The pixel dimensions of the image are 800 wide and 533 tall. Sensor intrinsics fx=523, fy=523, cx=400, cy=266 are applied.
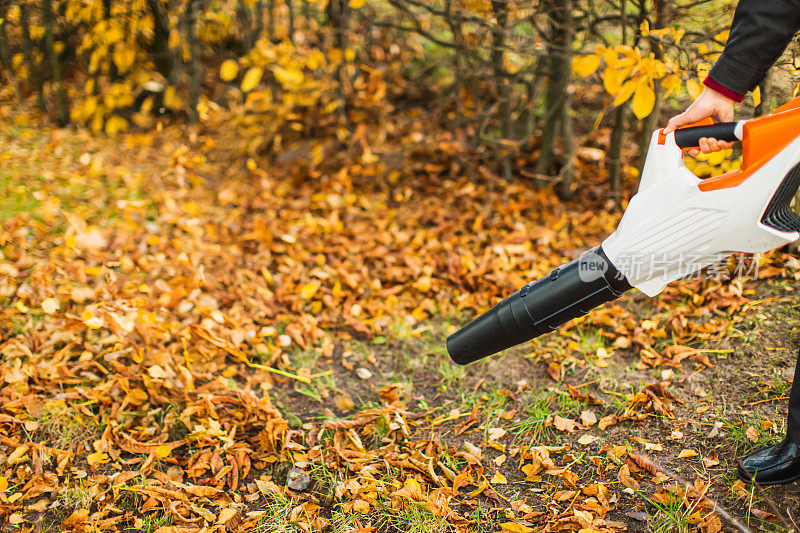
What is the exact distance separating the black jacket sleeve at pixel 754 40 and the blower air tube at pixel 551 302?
1.96ft

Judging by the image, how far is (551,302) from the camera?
160 cm

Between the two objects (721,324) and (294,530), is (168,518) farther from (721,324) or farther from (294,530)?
(721,324)

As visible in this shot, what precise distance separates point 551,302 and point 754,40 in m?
0.89

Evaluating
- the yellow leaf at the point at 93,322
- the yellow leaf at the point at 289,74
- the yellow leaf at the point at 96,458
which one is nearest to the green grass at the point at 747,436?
the yellow leaf at the point at 96,458

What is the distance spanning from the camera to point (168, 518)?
1784 mm

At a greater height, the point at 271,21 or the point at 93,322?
the point at 271,21

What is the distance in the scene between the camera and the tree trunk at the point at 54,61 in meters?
3.93

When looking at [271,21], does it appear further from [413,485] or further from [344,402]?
[413,485]

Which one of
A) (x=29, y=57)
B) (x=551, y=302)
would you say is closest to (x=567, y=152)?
(x=551, y=302)

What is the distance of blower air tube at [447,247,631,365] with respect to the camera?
1.52 m

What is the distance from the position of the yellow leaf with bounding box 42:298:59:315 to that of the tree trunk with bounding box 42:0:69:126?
105 inches

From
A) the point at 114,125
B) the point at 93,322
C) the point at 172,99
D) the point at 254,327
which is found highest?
the point at 172,99

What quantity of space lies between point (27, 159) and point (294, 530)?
3417 millimetres

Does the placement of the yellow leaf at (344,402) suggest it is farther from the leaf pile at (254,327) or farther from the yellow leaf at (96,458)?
the yellow leaf at (96,458)
